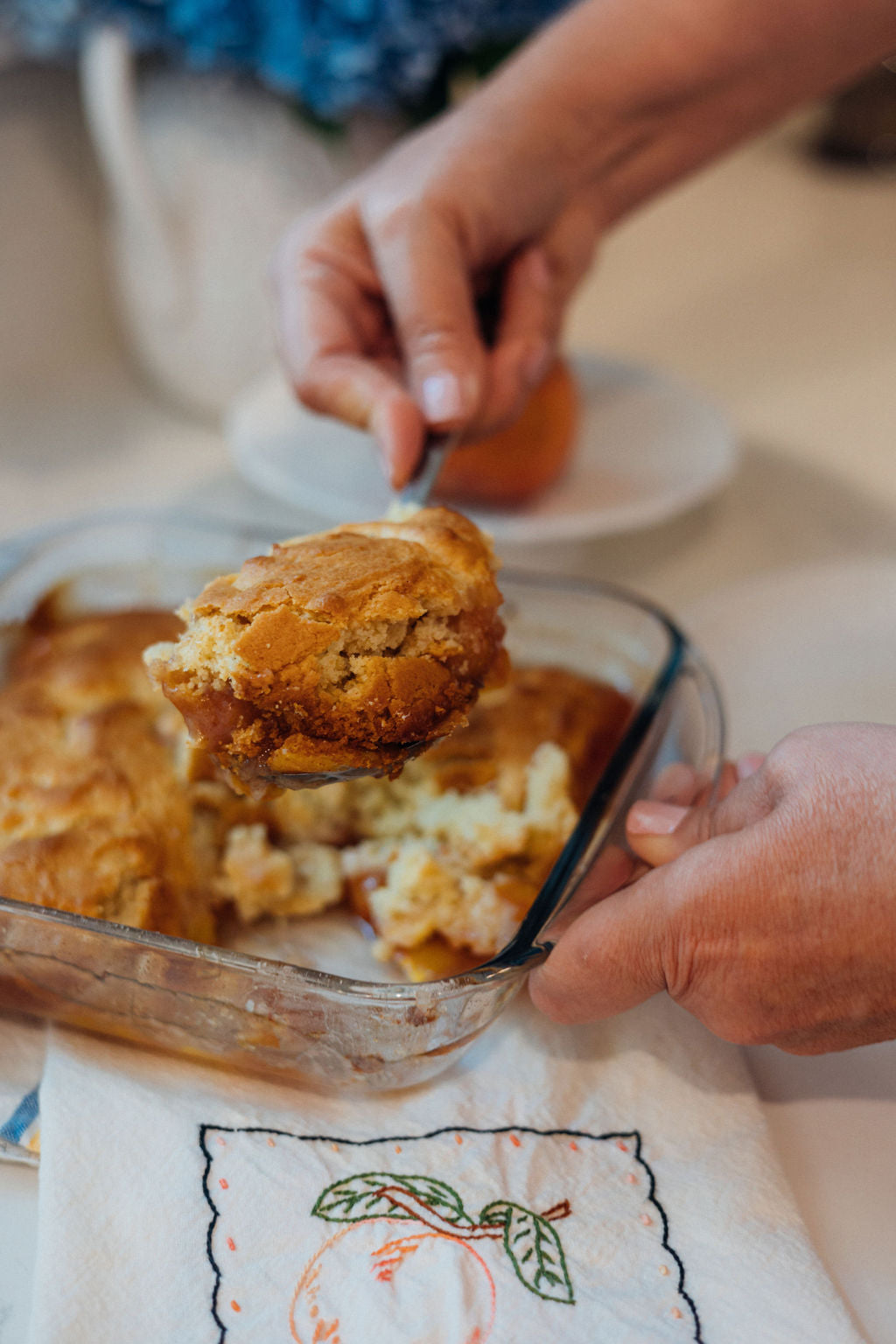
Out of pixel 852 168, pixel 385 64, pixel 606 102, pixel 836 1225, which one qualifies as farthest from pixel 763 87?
pixel 852 168

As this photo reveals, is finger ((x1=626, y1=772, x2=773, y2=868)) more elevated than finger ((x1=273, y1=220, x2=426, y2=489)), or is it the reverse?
finger ((x1=273, y1=220, x2=426, y2=489))

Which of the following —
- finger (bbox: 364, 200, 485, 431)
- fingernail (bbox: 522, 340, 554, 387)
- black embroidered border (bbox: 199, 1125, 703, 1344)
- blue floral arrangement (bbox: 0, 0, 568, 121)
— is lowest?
black embroidered border (bbox: 199, 1125, 703, 1344)

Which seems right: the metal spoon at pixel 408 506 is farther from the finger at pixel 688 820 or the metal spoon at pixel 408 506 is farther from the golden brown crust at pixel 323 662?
the finger at pixel 688 820

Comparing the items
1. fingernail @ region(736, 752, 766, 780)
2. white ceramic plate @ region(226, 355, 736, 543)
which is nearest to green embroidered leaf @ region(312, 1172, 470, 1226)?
fingernail @ region(736, 752, 766, 780)

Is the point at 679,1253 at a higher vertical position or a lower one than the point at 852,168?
higher

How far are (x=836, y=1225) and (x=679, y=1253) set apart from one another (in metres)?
0.10

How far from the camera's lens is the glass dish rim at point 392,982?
596 mm

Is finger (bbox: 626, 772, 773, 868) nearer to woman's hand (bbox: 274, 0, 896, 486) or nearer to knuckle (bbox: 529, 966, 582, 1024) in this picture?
knuckle (bbox: 529, 966, 582, 1024)

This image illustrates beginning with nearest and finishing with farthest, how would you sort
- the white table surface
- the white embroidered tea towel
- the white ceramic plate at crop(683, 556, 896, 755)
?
the white embroidered tea towel → the white ceramic plate at crop(683, 556, 896, 755) → the white table surface

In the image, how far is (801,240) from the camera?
2031mm

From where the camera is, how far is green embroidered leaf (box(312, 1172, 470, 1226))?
579 mm

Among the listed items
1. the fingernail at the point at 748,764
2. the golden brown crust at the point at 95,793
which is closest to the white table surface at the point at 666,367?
the fingernail at the point at 748,764

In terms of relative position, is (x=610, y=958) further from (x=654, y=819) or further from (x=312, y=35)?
(x=312, y=35)

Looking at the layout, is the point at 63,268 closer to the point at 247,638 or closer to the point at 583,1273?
the point at 247,638
